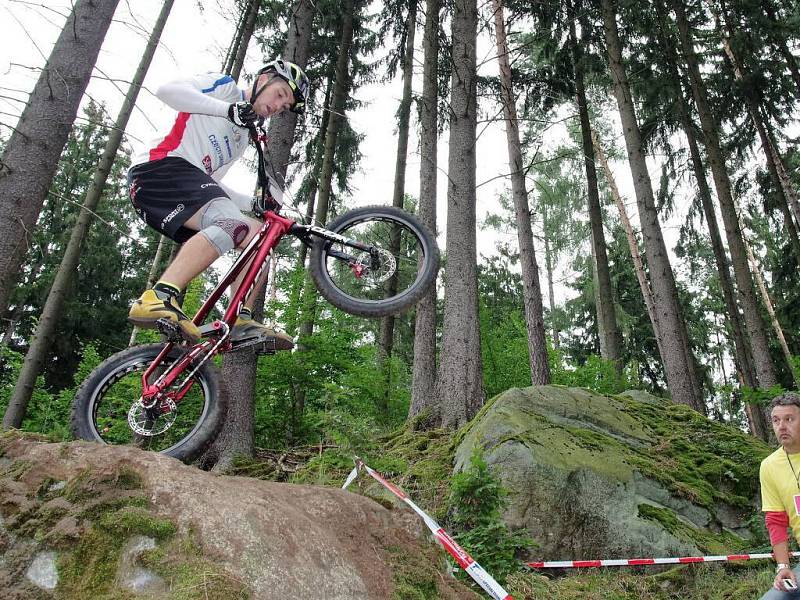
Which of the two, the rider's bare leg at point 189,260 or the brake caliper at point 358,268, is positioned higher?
the brake caliper at point 358,268

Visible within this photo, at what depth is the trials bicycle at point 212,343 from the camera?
3406 mm

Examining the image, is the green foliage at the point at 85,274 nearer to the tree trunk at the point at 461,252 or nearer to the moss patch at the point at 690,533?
the tree trunk at the point at 461,252

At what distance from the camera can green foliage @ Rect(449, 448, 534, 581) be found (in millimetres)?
4199

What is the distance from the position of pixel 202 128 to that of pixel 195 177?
354 mm

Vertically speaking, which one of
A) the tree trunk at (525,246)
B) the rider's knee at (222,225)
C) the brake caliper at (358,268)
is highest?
the tree trunk at (525,246)

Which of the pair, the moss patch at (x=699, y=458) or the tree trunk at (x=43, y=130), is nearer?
the tree trunk at (x=43, y=130)

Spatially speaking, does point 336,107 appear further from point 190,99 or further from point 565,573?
point 565,573

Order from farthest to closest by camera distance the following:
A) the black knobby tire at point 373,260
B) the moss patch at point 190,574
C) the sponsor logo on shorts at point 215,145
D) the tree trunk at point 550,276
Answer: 1. the tree trunk at point 550,276
2. the black knobby tire at point 373,260
3. the sponsor logo on shorts at point 215,145
4. the moss patch at point 190,574

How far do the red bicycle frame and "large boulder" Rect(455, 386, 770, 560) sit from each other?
8.89 ft

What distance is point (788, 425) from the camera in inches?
136

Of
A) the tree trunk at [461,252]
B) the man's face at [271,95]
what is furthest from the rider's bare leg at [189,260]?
the tree trunk at [461,252]

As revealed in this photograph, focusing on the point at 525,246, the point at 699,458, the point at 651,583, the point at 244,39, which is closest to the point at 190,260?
the point at 651,583

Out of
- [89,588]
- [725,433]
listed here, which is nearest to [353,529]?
[89,588]

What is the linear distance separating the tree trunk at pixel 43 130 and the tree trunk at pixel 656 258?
9238 mm
